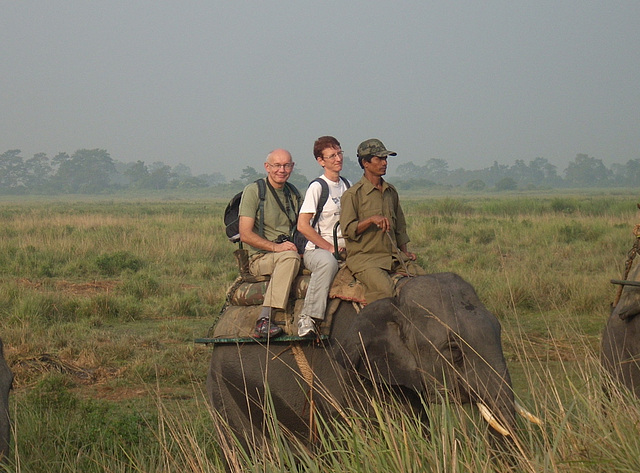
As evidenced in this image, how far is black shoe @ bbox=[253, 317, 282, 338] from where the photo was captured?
545cm

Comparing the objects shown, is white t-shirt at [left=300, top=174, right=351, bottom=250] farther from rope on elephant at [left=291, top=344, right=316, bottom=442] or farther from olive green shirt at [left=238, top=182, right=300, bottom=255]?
rope on elephant at [left=291, top=344, right=316, bottom=442]

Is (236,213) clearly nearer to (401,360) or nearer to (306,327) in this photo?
(306,327)

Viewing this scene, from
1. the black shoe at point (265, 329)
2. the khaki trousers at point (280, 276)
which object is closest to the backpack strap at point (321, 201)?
the khaki trousers at point (280, 276)

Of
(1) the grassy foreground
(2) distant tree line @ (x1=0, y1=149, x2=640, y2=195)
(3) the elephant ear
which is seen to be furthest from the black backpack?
(2) distant tree line @ (x1=0, y1=149, x2=640, y2=195)

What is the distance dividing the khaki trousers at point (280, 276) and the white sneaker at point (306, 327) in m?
0.29

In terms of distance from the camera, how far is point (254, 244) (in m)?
5.91

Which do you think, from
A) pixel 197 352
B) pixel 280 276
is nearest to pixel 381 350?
pixel 280 276

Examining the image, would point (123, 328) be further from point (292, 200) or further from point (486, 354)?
point (486, 354)

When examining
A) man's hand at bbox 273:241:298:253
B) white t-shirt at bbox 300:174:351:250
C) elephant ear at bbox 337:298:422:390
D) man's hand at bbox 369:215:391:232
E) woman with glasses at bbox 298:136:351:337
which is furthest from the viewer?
white t-shirt at bbox 300:174:351:250

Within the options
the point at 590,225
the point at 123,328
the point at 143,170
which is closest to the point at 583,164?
the point at 143,170

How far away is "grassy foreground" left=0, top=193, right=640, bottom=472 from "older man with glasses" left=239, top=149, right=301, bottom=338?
102 cm

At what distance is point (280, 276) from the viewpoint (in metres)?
5.69

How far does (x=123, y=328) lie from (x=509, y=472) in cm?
816

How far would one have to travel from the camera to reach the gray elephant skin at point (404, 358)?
431 centimetres
